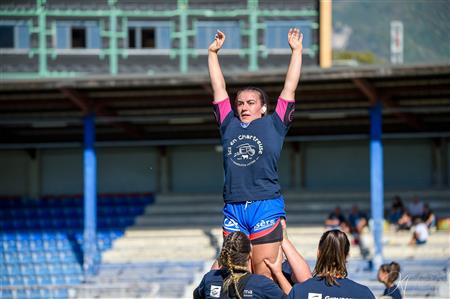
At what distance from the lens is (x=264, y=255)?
22.7 ft

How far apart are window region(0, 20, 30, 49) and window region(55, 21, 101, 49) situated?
0.88 meters

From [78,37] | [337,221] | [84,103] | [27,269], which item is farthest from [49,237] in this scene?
[78,37]

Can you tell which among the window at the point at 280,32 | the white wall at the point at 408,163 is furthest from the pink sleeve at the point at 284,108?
the window at the point at 280,32

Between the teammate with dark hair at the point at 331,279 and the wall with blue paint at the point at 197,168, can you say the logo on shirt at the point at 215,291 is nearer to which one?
the teammate with dark hair at the point at 331,279

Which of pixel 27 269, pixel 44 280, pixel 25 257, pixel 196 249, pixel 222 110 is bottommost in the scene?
pixel 44 280

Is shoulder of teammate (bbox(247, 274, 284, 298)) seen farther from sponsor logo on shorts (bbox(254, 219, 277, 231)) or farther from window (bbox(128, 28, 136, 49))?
window (bbox(128, 28, 136, 49))

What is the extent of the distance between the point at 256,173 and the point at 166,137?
18649mm

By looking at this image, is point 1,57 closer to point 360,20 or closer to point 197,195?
point 197,195

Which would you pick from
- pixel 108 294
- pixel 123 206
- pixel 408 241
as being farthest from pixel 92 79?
pixel 408 241

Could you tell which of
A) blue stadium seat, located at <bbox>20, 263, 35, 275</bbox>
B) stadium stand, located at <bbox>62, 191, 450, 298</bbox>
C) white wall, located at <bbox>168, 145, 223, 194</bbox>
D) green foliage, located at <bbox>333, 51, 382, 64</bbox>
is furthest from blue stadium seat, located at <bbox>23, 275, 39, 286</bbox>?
green foliage, located at <bbox>333, 51, 382, 64</bbox>

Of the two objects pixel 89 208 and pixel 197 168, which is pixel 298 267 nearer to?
pixel 89 208

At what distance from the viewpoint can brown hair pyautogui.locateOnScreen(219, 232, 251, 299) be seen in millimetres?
6316

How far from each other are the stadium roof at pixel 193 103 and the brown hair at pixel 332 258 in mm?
12525

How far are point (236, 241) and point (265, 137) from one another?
95 centimetres
